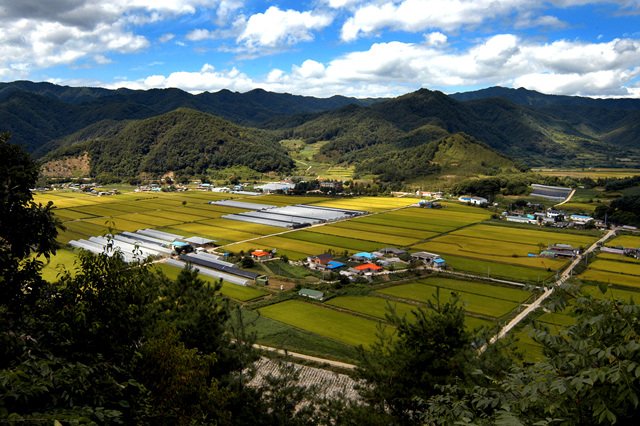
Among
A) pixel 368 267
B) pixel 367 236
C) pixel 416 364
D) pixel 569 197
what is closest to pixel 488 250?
pixel 367 236

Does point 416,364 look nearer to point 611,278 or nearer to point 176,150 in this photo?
point 611,278

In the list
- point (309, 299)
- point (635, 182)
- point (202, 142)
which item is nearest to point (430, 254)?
point (309, 299)

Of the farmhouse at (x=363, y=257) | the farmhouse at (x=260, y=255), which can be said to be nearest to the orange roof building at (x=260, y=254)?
the farmhouse at (x=260, y=255)

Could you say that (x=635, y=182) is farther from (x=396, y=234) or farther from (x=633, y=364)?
(x=633, y=364)

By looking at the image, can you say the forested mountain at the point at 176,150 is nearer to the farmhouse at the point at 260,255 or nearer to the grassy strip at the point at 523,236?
the grassy strip at the point at 523,236

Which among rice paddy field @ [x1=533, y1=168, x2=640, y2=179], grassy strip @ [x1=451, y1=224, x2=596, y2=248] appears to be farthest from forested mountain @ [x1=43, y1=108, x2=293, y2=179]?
grassy strip @ [x1=451, y1=224, x2=596, y2=248]

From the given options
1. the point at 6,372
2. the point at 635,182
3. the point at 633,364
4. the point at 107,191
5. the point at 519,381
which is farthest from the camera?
the point at 107,191
